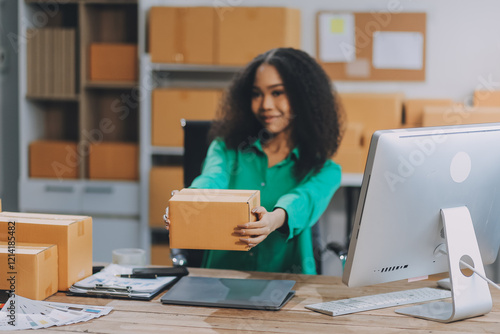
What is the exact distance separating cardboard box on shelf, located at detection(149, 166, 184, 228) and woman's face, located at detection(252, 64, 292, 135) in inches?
57.6

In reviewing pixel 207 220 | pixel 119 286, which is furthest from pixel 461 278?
pixel 119 286

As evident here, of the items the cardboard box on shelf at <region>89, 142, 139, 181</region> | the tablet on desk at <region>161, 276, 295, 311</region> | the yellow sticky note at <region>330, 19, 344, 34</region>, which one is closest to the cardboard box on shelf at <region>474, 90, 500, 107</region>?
the yellow sticky note at <region>330, 19, 344, 34</region>

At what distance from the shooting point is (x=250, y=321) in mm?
1299

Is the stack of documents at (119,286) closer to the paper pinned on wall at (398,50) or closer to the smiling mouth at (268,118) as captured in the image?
the smiling mouth at (268,118)

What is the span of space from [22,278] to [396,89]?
2.72 meters

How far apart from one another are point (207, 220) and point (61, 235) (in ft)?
1.25

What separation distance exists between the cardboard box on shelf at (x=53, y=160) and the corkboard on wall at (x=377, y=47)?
5.30ft

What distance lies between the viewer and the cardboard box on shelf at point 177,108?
11.0 ft

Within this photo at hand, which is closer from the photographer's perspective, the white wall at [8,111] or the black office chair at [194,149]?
the black office chair at [194,149]

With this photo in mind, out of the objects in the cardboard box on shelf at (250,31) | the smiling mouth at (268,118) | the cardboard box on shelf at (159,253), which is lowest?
the cardboard box on shelf at (159,253)

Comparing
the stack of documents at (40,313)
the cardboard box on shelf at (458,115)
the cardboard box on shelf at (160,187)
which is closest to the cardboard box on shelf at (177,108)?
the cardboard box on shelf at (160,187)

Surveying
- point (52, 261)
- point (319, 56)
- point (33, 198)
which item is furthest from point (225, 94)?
point (33, 198)

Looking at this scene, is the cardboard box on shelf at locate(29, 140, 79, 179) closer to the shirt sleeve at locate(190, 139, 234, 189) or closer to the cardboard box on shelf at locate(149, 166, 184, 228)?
the cardboard box on shelf at locate(149, 166, 184, 228)

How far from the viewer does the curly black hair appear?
2.00m
